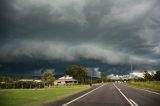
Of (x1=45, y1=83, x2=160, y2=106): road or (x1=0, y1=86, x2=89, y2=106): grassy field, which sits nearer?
(x1=45, y1=83, x2=160, y2=106): road

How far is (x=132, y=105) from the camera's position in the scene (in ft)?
55.1

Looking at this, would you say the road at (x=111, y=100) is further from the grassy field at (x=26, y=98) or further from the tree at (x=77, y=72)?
the tree at (x=77, y=72)

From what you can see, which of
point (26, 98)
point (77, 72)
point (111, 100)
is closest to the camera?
point (111, 100)

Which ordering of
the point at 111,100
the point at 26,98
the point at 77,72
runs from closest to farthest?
the point at 111,100, the point at 26,98, the point at 77,72

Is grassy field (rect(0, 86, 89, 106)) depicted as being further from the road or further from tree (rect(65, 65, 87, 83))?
tree (rect(65, 65, 87, 83))

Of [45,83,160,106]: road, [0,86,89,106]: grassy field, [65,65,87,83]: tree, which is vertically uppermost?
[65,65,87,83]: tree

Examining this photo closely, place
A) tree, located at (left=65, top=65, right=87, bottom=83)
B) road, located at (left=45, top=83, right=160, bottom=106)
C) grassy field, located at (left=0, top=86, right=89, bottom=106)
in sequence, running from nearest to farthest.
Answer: road, located at (left=45, top=83, right=160, bottom=106) < grassy field, located at (left=0, top=86, right=89, bottom=106) < tree, located at (left=65, top=65, right=87, bottom=83)

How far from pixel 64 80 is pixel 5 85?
104744 millimetres

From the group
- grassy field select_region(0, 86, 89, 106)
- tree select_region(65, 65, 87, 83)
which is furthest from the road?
tree select_region(65, 65, 87, 83)

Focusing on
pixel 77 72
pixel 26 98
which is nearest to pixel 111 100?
pixel 26 98

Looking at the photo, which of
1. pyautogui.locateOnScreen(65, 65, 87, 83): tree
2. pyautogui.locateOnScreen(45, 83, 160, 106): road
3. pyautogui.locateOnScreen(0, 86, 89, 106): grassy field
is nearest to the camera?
pyautogui.locateOnScreen(45, 83, 160, 106): road

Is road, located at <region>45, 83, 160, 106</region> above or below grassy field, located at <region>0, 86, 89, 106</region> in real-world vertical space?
below

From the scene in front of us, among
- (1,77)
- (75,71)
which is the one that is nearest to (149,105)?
(1,77)

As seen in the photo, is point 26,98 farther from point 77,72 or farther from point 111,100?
point 77,72
